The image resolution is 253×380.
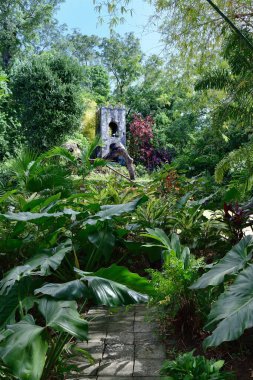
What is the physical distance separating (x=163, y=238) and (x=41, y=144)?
29.9 feet

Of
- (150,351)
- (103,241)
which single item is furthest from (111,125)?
(150,351)

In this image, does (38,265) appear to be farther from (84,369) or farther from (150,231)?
(150,231)

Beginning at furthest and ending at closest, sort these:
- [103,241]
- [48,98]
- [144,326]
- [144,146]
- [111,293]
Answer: [144,146]
[48,98]
[103,241]
[144,326]
[111,293]

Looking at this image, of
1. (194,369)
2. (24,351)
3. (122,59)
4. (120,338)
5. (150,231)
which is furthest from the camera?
(122,59)

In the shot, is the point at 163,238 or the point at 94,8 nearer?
the point at 163,238

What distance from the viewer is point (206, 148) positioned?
35.7 ft

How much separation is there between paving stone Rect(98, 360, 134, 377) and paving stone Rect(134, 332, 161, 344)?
26 centimetres

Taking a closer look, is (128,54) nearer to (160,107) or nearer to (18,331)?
(160,107)

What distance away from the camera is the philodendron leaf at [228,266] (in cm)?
211

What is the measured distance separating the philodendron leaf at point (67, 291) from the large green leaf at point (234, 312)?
627mm

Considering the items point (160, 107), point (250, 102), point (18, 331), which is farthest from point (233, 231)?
point (160, 107)

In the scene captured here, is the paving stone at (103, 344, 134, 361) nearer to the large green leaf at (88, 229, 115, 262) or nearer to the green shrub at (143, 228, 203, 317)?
the green shrub at (143, 228, 203, 317)

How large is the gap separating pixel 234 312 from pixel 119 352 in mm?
937

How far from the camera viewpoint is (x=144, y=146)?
16.9 m
